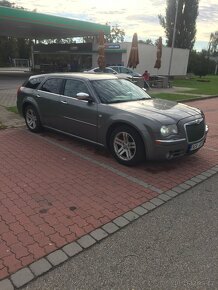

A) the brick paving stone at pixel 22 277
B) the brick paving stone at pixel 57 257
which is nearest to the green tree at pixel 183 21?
the brick paving stone at pixel 57 257

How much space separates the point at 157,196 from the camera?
454 cm

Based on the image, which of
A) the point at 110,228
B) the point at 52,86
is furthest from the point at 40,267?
the point at 52,86

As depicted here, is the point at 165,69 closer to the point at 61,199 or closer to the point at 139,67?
the point at 139,67

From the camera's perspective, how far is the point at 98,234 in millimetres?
3502

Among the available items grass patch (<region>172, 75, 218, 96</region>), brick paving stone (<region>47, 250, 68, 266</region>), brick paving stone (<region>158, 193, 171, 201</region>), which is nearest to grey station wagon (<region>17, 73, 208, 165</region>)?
brick paving stone (<region>158, 193, 171, 201</region>)

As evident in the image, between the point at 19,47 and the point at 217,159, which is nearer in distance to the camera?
the point at 217,159

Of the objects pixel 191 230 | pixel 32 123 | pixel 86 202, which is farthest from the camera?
pixel 32 123

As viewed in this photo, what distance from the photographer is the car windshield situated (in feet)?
19.9

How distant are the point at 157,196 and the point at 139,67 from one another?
2788 centimetres

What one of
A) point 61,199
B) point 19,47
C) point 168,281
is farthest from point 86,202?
point 19,47

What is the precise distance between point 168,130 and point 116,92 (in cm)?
163

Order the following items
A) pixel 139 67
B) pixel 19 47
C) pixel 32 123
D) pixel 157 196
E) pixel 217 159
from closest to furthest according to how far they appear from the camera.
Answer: pixel 157 196 < pixel 217 159 < pixel 32 123 < pixel 139 67 < pixel 19 47

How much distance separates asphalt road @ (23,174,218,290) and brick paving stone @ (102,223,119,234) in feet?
0.25

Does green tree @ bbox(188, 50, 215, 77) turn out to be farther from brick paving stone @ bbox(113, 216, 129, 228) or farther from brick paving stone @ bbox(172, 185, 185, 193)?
brick paving stone @ bbox(113, 216, 129, 228)
